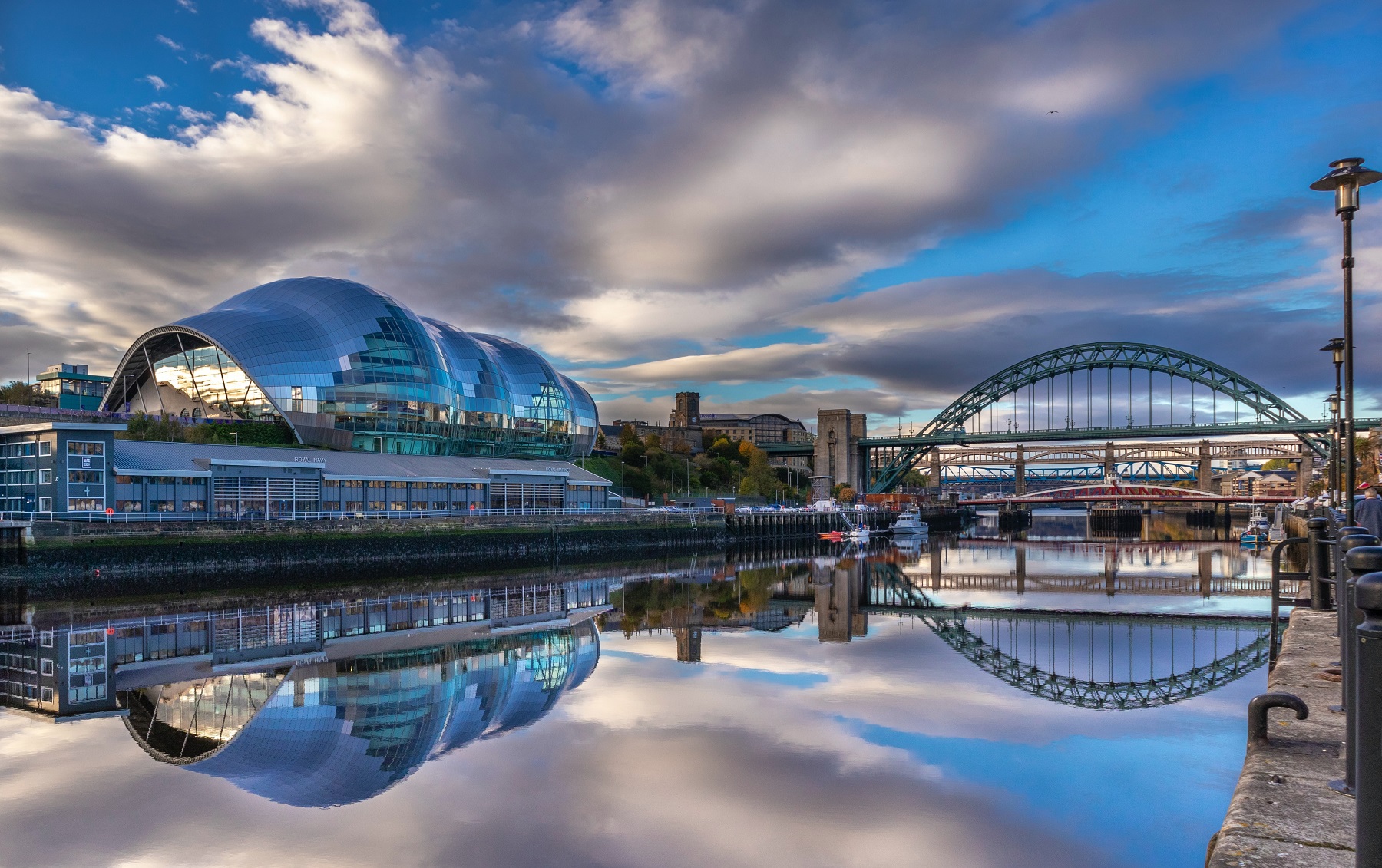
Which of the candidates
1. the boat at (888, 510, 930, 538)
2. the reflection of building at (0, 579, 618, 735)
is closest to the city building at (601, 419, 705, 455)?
the boat at (888, 510, 930, 538)

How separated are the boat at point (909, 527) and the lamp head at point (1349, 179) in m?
84.5

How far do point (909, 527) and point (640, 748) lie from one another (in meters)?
85.7

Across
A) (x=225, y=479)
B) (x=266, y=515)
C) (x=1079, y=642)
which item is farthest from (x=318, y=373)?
(x=1079, y=642)

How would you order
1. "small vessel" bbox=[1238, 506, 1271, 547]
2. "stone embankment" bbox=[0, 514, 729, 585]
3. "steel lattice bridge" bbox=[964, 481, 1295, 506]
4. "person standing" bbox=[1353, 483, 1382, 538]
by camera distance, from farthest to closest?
"steel lattice bridge" bbox=[964, 481, 1295, 506] < "small vessel" bbox=[1238, 506, 1271, 547] < "stone embankment" bbox=[0, 514, 729, 585] < "person standing" bbox=[1353, 483, 1382, 538]

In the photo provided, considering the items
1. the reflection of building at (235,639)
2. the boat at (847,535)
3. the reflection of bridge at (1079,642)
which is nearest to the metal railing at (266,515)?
the reflection of building at (235,639)

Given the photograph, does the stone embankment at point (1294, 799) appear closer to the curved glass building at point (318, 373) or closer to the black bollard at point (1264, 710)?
the black bollard at point (1264, 710)

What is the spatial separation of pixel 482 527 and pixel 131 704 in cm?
3567

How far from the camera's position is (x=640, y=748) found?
13945mm

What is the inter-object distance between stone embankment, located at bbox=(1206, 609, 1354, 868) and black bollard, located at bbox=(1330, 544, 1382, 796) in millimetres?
217

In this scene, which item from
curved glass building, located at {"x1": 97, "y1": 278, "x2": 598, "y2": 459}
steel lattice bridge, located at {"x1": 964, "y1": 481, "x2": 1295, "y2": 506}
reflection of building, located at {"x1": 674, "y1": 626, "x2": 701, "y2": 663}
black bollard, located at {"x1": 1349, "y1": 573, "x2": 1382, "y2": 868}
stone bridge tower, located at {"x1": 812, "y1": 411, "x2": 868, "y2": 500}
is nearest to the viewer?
black bollard, located at {"x1": 1349, "y1": 573, "x2": 1382, "y2": 868}

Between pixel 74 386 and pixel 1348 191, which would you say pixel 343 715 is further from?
pixel 74 386

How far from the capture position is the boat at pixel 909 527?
96.1 m

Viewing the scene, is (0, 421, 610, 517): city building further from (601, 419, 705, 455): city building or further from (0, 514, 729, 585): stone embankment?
(601, 419, 705, 455): city building

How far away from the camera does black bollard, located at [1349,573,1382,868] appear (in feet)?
11.9
